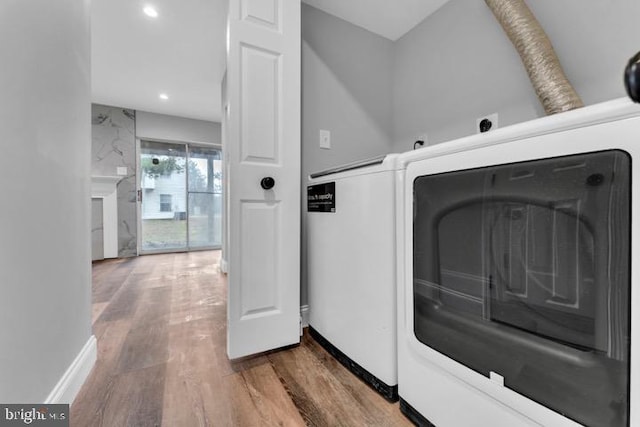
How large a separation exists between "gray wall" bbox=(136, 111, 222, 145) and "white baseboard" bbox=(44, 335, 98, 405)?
12.8ft

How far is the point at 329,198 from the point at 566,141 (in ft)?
2.80

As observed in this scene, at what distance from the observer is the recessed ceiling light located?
1945 mm

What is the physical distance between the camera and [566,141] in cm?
50

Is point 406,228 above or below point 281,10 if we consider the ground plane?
below

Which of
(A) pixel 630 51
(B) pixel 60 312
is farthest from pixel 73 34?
(A) pixel 630 51

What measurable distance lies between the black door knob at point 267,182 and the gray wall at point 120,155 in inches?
153

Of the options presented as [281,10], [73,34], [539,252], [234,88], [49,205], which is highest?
[281,10]

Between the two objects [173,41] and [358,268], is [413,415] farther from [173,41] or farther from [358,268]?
[173,41]

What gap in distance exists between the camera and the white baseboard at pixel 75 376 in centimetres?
82

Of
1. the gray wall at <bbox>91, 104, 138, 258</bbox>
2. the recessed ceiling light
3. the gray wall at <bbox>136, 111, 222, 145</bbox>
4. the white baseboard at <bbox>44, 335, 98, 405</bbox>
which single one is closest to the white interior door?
the white baseboard at <bbox>44, 335, 98, 405</bbox>

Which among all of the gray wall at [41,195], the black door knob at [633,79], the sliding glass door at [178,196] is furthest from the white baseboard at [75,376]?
the sliding glass door at [178,196]

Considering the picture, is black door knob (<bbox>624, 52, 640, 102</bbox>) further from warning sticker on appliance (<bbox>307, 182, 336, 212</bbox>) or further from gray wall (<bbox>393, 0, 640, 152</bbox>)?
gray wall (<bbox>393, 0, 640, 152</bbox>)

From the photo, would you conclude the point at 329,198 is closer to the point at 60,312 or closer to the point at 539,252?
the point at 539,252

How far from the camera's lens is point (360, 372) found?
41.1 inches
